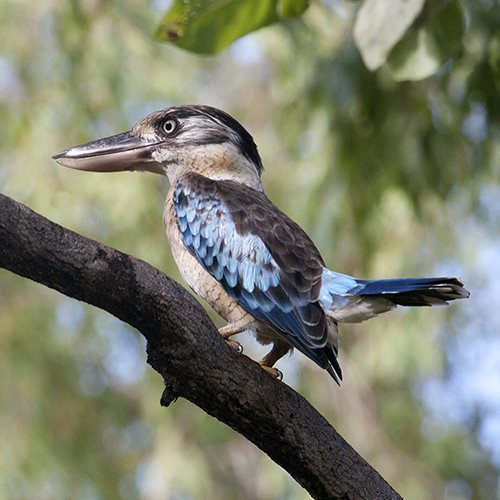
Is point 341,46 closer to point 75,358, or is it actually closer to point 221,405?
point 221,405

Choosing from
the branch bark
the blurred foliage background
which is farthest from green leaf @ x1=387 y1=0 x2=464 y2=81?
the branch bark

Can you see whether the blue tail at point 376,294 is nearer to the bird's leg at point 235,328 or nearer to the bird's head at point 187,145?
the bird's leg at point 235,328

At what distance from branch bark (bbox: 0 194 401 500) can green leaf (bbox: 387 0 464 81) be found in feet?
4.45

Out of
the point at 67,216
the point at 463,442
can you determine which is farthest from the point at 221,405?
the point at 463,442

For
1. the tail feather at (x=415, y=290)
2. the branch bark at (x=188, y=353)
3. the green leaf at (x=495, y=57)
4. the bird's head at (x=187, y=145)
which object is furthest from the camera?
the green leaf at (x=495, y=57)

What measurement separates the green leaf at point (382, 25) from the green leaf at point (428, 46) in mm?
211

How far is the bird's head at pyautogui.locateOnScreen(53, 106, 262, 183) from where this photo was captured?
4.44 m

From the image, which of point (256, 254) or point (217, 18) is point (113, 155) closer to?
point (217, 18)

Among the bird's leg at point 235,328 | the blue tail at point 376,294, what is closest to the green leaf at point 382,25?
the blue tail at point 376,294

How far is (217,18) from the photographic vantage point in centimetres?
408

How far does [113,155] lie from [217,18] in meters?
0.64

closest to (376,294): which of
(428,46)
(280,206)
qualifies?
(428,46)

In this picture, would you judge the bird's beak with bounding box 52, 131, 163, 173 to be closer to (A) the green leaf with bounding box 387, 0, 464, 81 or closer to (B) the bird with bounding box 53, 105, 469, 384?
(B) the bird with bounding box 53, 105, 469, 384

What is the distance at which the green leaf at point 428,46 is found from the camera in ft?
13.3
